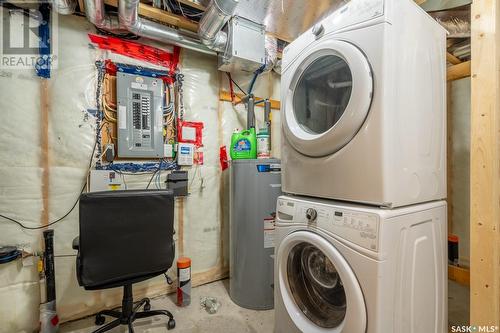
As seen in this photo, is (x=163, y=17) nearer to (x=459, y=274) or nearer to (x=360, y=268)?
(x=360, y=268)

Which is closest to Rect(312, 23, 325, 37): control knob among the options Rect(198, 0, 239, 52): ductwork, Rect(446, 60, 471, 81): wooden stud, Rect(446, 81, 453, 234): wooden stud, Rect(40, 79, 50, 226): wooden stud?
Rect(198, 0, 239, 52): ductwork

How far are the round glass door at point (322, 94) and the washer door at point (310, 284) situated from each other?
617mm

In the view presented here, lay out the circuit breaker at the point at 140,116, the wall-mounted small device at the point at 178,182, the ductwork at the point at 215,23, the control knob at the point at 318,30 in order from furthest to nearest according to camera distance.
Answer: the wall-mounted small device at the point at 178,182 → the circuit breaker at the point at 140,116 → the ductwork at the point at 215,23 → the control knob at the point at 318,30

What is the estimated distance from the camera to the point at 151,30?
1.89 m

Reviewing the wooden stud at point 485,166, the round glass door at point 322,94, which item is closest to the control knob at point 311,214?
the round glass door at point 322,94

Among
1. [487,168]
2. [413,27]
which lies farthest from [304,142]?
[487,168]

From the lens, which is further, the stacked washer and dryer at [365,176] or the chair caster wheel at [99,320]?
the chair caster wheel at [99,320]

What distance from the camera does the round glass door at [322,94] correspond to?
4.03ft

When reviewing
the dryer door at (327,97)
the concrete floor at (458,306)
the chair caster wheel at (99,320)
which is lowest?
the chair caster wheel at (99,320)

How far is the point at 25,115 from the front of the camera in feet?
5.54

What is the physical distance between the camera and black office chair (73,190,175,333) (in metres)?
1.35

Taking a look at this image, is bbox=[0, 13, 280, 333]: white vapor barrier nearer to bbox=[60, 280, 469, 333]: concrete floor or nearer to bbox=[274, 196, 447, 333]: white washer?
bbox=[60, 280, 469, 333]: concrete floor

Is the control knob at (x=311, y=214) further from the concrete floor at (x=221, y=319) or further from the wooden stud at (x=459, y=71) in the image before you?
the wooden stud at (x=459, y=71)

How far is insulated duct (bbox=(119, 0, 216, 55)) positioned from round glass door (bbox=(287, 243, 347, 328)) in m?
1.84
